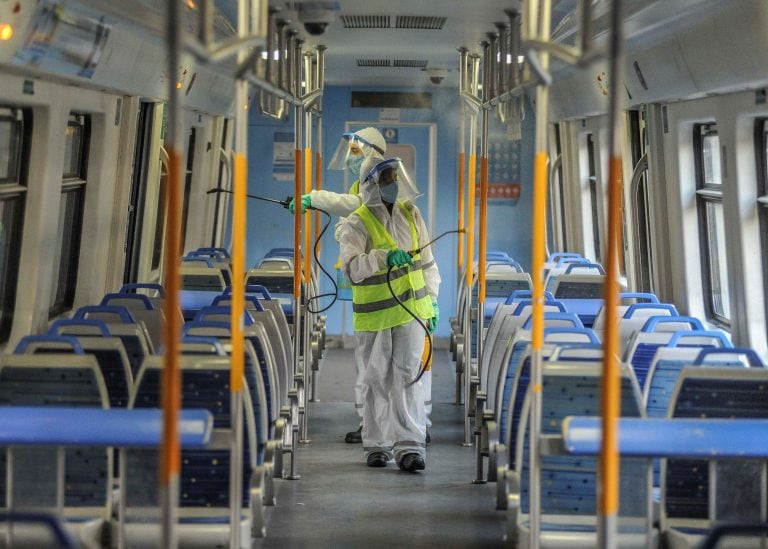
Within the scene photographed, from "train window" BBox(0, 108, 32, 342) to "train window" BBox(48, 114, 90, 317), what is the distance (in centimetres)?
123

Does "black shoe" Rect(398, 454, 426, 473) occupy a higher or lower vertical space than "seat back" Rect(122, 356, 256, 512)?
lower

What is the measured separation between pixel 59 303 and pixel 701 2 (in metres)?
4.94

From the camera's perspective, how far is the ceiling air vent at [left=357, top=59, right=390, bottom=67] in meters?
12.3

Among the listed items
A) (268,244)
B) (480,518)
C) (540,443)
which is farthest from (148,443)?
(268,244)

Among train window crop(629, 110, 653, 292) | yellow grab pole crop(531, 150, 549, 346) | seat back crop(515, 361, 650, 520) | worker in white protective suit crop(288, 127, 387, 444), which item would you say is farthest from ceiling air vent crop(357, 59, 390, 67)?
yellow grab pole crop(531, 150, 549, 346)

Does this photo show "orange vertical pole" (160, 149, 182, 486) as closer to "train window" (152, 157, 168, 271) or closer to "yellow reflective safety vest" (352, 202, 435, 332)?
"yellow reflective safety vest" (352, 202, 435, 332)

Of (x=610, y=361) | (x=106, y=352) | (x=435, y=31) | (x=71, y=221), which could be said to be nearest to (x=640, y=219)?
(x=435, y=31)

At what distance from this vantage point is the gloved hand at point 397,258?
747 cm

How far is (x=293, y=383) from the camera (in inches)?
306

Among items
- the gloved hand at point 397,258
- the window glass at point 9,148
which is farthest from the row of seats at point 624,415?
the window glass at point 9,148

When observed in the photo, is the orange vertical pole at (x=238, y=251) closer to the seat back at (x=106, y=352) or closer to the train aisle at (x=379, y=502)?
the seat back at (x=106, y=352)

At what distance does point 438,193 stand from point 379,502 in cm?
838

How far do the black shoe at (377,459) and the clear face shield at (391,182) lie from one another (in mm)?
1670

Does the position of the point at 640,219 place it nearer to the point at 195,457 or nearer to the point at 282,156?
the point at 282,156
